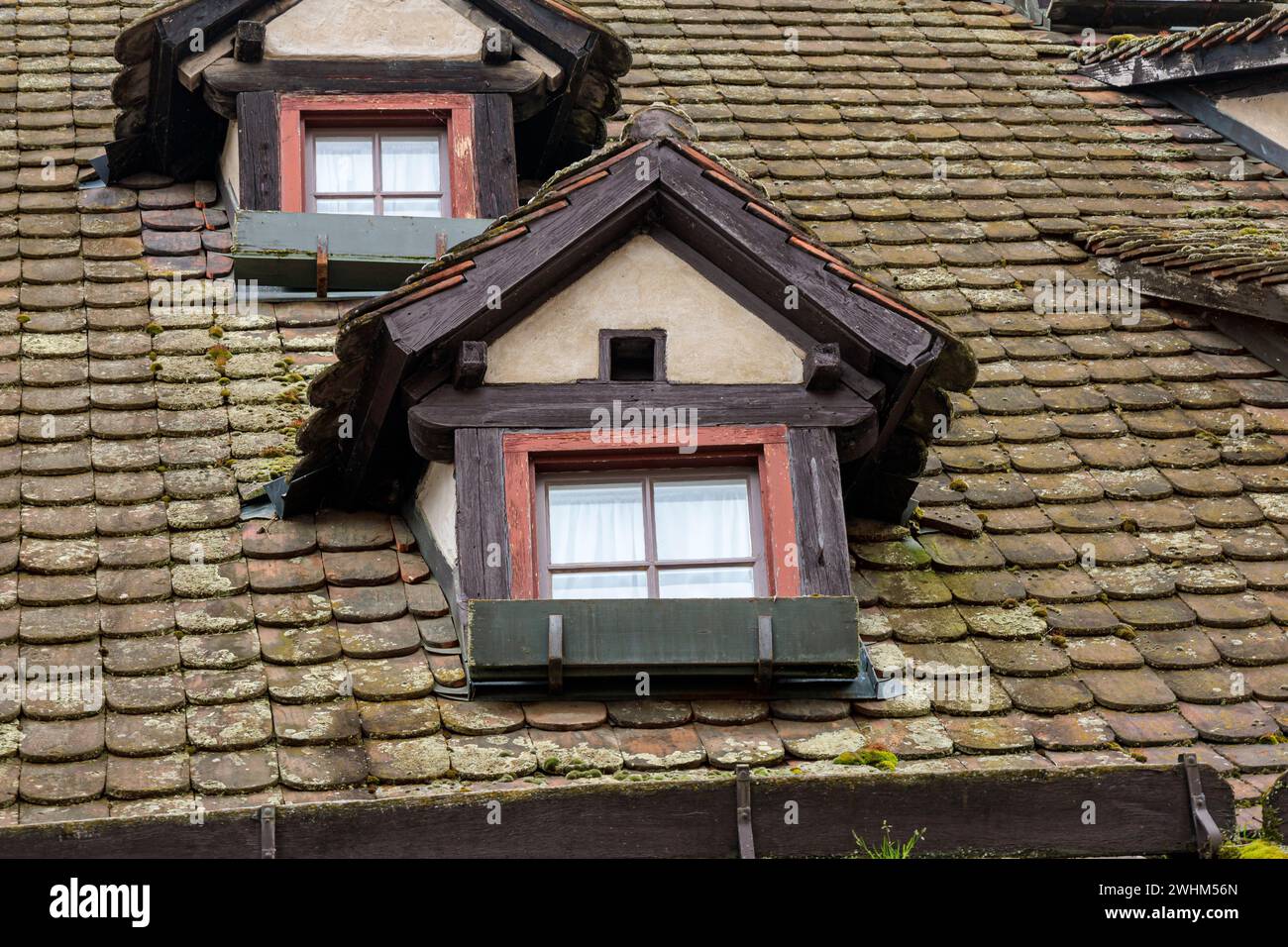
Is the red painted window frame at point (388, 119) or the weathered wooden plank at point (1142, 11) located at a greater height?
the weathered wooden plank at point (1142, 11)

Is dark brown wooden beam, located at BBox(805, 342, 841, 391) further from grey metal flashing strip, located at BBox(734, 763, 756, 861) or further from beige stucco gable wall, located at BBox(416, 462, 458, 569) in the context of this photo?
grey metal flashing strip, located at BBox(734, 763, 756, 861)

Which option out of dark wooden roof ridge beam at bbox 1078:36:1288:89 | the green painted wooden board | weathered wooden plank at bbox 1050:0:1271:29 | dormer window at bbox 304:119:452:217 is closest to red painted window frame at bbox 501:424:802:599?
the green painted wooden board

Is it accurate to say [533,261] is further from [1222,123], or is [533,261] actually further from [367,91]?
[1222,123]

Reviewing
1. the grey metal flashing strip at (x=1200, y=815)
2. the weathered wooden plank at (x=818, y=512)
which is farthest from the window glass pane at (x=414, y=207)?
the grey metal flashing strip at (x=1200, y=815)

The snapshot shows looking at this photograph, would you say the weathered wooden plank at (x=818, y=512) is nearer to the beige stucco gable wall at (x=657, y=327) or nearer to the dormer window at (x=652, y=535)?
the dormer window at (x=652, y=535)

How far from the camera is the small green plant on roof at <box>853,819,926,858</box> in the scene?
5.45 metres

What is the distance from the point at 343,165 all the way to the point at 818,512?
296 centimetres

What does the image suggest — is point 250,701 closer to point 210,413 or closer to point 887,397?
point 210,413

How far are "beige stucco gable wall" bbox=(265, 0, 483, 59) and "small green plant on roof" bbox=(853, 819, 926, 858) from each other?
14.1 ft

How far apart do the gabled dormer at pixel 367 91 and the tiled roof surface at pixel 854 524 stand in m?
0.45

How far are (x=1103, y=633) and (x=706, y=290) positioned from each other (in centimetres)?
164

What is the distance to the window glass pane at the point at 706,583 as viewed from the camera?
6434mm

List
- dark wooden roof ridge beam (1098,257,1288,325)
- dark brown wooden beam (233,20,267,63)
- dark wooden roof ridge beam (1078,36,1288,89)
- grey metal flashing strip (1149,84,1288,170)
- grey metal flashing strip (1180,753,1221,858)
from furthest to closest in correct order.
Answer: grey metal flashing strip (1149,84,1288,170) < dark wooden roof ridge beam (1078,36,1288,89) < dark brown wooden beam (233,20,267,63) < dark wooden roof ridge beam (1098,257,1288,325) < grey metal flashing strip (1180,753,1221,858)

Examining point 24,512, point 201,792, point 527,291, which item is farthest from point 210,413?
point 201,792
